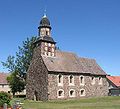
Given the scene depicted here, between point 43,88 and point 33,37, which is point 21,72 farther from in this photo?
point 43,88

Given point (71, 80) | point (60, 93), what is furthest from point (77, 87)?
point (60, 93)

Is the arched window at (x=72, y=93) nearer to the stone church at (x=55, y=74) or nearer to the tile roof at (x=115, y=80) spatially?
the stone church at (x=55, y=74)

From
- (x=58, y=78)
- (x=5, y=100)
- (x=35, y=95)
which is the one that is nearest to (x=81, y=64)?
(x=58, y=78)

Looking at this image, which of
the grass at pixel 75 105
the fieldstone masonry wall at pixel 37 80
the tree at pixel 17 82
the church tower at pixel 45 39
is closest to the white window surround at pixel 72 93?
the fieldstone masonry wall at pixel 37 80

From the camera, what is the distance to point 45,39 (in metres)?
52.2

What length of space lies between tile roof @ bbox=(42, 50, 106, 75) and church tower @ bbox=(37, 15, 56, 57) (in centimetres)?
143

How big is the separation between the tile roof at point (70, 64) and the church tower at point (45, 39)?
1428 millimetres

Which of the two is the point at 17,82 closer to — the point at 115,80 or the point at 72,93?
the point at 72,93

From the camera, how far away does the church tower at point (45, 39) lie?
5175 centimetres

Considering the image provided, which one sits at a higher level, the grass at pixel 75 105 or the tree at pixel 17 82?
the tree at pixel 17 82

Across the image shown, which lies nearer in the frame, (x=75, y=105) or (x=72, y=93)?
(x=75, y=105)

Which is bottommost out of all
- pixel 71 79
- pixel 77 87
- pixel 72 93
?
pixel 72 93

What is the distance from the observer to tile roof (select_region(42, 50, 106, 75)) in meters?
50.2

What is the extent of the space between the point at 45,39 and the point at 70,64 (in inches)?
303
